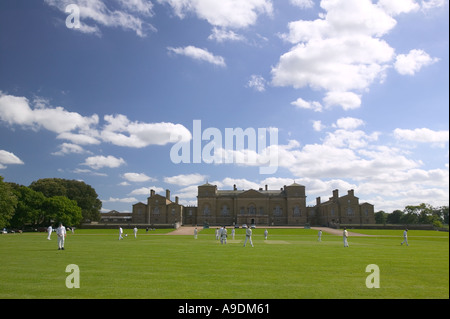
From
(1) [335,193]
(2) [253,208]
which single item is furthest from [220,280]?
(1) [335,193]

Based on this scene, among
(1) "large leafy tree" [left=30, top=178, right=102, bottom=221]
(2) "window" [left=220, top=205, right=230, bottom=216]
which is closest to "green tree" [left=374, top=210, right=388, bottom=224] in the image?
(2) "window" [left=220, top=205, right=230, bottom=216]

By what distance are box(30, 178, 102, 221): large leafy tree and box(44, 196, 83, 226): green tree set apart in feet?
33.1

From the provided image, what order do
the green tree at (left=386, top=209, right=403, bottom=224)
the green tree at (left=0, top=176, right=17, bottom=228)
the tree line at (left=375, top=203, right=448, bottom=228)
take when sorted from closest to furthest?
1. the green tree at (left=0, top=176, right=17, bottom=228)
2. the tree line at (left=375, top=203, right=448, bottom=228)
3. the green tree at (left=386, top=209, right=403, bottom=224)

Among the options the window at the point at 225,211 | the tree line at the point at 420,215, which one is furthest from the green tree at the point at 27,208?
the tree line at the point at 420,215

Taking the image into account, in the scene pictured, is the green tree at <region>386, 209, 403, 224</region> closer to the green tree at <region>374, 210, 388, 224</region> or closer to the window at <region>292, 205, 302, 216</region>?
the green tree at <region>374, 210, 388, 224</region>

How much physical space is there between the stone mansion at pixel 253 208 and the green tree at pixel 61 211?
102 feet

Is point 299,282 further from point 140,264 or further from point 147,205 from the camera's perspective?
point 147,205

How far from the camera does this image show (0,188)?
51.4 m

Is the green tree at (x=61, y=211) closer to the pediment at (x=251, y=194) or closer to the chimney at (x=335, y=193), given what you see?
the pediment at (x=251, y=194)

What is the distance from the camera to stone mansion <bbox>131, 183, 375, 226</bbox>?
318 ft
